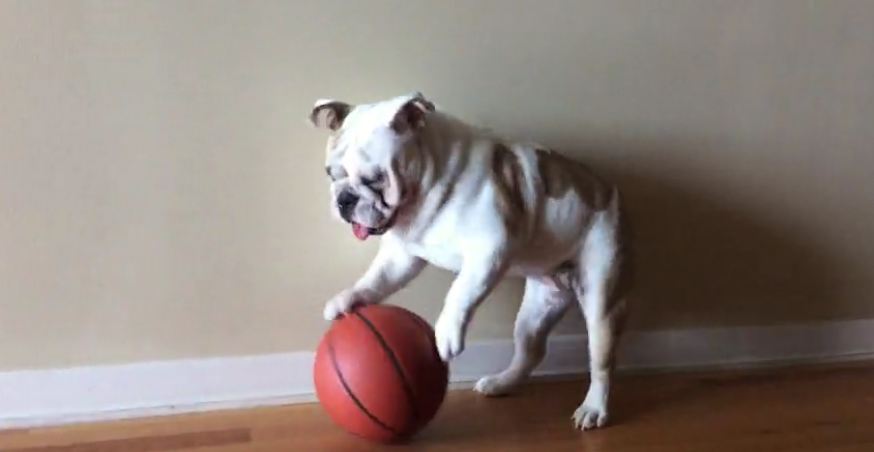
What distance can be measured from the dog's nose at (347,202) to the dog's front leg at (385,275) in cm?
16

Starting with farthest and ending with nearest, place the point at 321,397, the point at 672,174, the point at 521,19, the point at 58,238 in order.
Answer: the point at 672,174 < the point at 521,19 < the point at 58,238 < the point at 321,397

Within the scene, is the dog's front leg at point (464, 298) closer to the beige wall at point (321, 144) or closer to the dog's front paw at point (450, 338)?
the dog's front paw at point (450, 338)

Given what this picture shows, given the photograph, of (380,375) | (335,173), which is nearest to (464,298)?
(380,375)

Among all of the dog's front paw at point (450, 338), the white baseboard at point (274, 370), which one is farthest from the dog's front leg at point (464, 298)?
the white baseboard at point (274, 370)

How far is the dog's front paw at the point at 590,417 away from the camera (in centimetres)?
194

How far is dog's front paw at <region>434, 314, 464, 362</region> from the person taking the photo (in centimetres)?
174

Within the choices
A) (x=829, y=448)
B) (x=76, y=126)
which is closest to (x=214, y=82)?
(x=76, y=126)

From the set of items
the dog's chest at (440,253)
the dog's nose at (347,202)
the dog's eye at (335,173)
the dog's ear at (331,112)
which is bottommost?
the dog's chest at (440,253)

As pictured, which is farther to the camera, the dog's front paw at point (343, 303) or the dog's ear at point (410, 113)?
the dog's front paw at point (343, 303)

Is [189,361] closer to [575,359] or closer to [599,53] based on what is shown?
[575,359]

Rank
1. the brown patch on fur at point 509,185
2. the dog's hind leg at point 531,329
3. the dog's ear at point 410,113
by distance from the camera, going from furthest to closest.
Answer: the dog's hind leg at point 531,329 → the brown patch on fur at point 509,185 → the dog's ear at point 410,113

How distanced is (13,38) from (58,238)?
362mm

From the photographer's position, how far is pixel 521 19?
2049mm

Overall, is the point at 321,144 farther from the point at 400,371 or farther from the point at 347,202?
the point at 400,371
